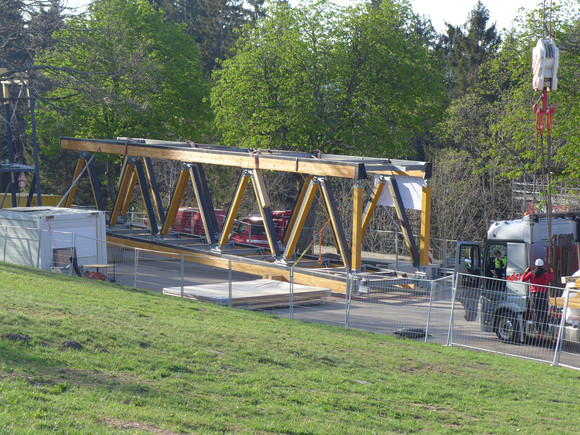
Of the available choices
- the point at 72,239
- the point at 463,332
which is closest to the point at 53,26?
the point at 72,239

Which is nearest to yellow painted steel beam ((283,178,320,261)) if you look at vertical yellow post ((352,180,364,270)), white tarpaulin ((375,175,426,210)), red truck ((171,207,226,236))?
vertical yellow post ((352,180,364,270))

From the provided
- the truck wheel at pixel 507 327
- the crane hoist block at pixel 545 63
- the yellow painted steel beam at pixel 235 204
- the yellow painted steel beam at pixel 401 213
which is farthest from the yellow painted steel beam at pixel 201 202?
the crane hoist block at pixel 545 63

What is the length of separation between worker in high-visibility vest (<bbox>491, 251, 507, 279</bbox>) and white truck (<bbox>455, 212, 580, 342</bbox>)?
105 mm

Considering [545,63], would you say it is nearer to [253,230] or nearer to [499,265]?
[499,265]

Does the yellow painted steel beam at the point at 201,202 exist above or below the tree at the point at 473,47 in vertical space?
below

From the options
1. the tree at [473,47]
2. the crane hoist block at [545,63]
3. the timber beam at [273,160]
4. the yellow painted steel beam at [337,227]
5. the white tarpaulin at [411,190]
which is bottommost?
the yellow painted steel beam at [337,227]

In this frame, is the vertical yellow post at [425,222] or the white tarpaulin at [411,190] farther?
the white tarpaulin at [411,190]

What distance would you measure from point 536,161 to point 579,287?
50.7 feet

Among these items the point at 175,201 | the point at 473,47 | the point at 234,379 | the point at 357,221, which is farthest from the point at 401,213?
the point at 473,47

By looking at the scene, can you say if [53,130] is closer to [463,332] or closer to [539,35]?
[539,35]

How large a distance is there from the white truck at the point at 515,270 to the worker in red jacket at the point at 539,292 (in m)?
0.15

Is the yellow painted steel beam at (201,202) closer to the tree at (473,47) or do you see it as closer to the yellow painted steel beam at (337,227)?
the yellow painted steel beam at (337,227)

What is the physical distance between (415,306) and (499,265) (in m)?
2.54

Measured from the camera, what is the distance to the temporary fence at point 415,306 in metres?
14.5
